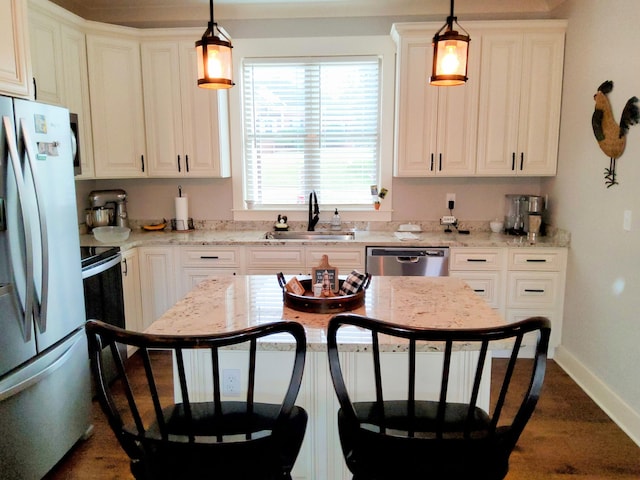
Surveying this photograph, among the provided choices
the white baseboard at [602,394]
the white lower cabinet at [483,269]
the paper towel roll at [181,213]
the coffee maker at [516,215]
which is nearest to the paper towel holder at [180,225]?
the paper towel roll at [181,213]

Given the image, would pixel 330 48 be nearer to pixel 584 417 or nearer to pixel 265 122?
pixel 265 122

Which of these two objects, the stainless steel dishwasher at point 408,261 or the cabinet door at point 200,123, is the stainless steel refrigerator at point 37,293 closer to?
the cabinet door at point 200,123

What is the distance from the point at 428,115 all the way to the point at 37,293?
2.94m

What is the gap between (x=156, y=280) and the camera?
367cm

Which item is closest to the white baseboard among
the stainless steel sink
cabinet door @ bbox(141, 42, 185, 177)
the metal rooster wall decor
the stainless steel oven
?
the metal rooster wall decor

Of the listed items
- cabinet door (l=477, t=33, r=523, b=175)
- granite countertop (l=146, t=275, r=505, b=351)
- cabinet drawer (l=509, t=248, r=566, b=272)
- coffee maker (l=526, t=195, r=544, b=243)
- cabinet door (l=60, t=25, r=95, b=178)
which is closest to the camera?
granite countertop (l=146, t=275, r=505, b=351)

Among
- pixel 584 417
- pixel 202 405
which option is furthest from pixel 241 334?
pixel 584 417

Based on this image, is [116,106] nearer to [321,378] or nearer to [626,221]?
[321,378]

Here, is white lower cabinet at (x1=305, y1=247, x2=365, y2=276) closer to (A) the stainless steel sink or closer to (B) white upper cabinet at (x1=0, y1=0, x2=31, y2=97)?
(A) the stainless steel sink

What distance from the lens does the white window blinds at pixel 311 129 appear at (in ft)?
13.2

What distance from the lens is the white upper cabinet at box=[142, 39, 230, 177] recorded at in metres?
3.71

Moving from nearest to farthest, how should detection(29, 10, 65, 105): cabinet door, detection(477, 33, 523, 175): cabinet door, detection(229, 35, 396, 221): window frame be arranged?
1. detection(29, 10, 65, 105): cabinet door
2. detection(477, 33, 523, 175): cabinet door
3. detection(229, 35, 396, 221): window frame

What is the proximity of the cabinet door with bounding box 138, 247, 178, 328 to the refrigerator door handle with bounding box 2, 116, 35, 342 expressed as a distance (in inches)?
64.5

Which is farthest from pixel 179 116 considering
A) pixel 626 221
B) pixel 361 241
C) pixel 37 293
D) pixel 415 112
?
pixel 626 221
